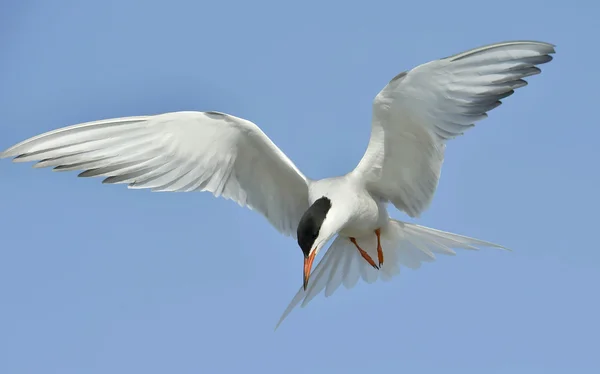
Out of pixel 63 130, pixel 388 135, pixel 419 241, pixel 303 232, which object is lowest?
pixel 419 241

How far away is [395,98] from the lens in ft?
21.5

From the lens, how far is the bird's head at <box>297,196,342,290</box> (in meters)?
6.36

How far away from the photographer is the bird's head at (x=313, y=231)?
6.36 metres

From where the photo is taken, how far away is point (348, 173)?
719cm

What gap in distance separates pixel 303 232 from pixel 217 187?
1.28m

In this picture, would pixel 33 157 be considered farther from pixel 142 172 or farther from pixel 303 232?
pixel 303 232

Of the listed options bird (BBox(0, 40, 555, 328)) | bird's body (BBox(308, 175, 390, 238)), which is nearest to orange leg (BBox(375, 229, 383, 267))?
bird (BBox(0, 40, 555, 328))

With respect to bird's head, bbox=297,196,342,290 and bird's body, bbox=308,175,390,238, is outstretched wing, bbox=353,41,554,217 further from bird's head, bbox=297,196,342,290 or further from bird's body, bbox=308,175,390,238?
bird's head, bbox=297,196,342,290

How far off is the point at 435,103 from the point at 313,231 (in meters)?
1.29

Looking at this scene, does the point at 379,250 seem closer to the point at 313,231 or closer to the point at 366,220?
the point at 366,220

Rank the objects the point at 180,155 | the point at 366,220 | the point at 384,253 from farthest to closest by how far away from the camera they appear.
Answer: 1. the point at 384,253
2. the point at 366,220
3. the point at 180,155

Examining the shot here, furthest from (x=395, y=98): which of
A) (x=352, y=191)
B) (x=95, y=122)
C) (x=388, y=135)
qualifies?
(x=95, y=122)

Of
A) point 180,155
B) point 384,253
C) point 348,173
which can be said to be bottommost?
point 384,253

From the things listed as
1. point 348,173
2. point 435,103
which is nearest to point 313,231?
point 348,173
